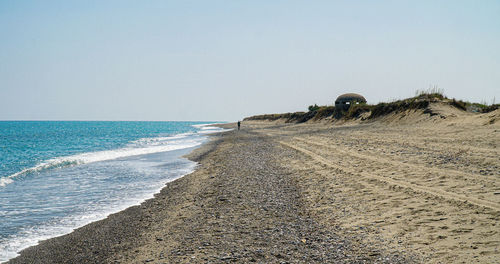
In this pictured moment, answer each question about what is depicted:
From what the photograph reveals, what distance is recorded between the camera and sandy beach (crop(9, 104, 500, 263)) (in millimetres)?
5816

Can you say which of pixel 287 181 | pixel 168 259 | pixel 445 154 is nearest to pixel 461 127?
pixel 445 154

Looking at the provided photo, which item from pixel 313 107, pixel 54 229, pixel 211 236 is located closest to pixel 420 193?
pixel 211 236

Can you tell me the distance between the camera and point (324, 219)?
25.9 feet

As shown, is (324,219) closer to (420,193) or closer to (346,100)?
(420,193)

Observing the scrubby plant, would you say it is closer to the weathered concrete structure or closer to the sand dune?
the weathered concrete structure

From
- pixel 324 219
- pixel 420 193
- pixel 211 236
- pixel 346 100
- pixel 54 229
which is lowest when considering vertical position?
pixel 54 229

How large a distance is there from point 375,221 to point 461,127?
15.9 m

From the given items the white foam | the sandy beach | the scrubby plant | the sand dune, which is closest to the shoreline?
the sandy beach

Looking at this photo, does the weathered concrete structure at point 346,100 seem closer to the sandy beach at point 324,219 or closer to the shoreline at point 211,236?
the sandy beach at point 324,219

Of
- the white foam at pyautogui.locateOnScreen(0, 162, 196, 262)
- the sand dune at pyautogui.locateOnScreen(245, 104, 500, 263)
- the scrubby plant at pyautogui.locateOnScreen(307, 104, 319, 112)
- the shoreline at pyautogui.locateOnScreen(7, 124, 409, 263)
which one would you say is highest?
the scrubby plant at pyautogui.locateOnScreen(307, 104, 319, 112)

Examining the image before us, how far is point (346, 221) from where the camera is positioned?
24.8 ft

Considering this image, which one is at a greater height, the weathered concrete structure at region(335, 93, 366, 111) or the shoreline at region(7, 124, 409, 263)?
the weathered concrete structure at region(335, 93, 366, 111)

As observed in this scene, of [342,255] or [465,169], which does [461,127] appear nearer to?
[465,169]

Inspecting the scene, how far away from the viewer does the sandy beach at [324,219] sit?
5816mm
